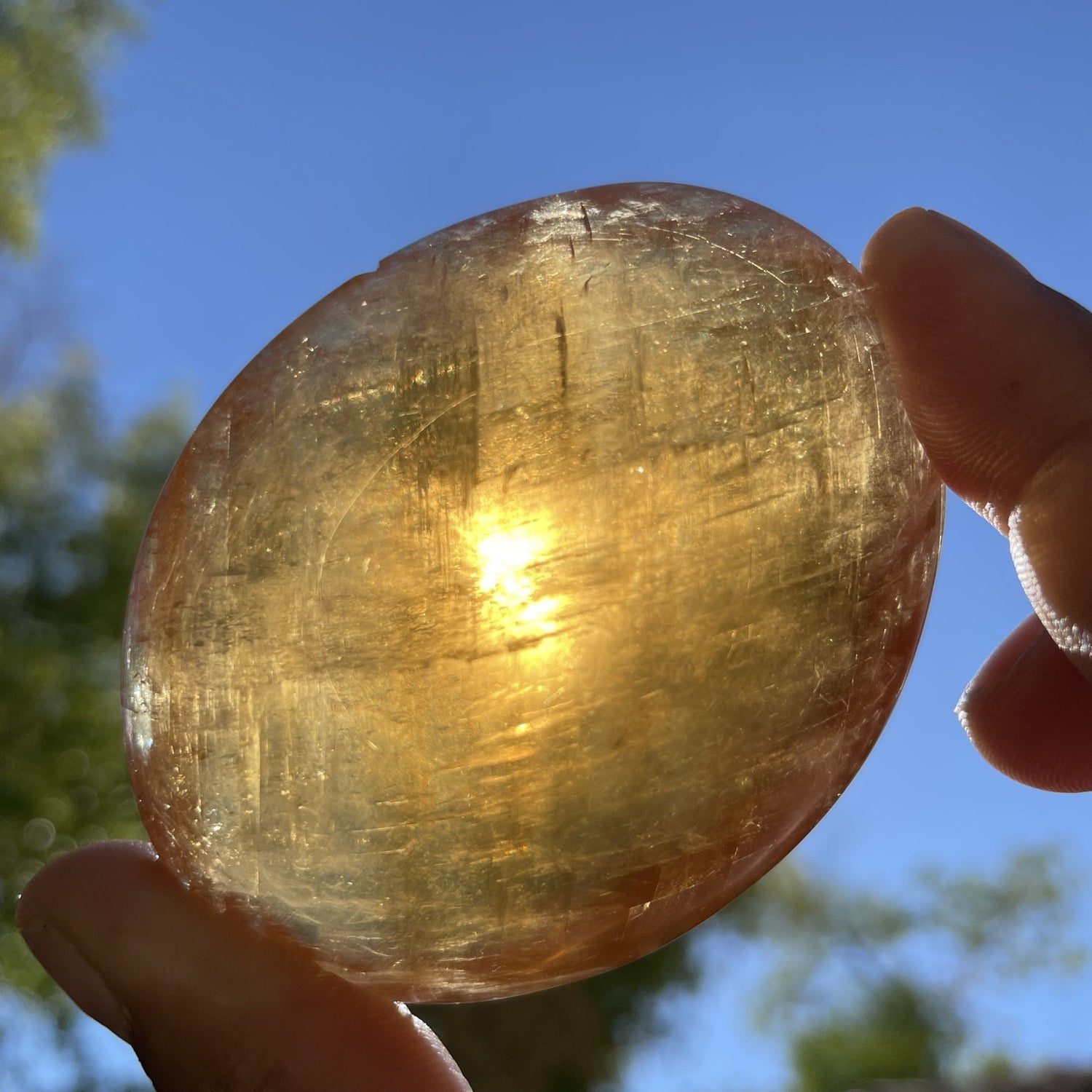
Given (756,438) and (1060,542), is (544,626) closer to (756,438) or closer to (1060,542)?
(756,438)

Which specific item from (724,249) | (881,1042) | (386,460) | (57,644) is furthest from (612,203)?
(881,1042)

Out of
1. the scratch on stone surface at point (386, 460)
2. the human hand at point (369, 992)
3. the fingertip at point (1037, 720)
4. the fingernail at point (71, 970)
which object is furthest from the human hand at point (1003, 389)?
the fingernail at point (71, 970)

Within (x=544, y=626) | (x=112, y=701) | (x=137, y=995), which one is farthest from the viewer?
(x=112, y=701)

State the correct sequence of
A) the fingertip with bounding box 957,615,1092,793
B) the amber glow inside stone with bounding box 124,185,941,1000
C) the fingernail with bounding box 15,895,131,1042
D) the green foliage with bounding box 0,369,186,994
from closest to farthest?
1. the amber glow inside stone with bounding box 124,185,941,1000
2. the fingernail with bounding box 15,895,131,1042
3. the fingertip with bounding box 957,615,1092,793
4. the green foliage with bounding box 0,369,186,994

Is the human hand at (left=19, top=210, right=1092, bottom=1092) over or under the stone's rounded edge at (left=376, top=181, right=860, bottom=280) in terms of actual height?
under

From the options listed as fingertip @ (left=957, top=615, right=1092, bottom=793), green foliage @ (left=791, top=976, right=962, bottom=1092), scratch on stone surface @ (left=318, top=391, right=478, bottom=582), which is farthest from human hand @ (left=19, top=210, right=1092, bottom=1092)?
green foliage @ (left=791, top=976, right=962, bottom=1092)

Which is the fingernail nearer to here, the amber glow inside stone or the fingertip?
the amber glow inside stone

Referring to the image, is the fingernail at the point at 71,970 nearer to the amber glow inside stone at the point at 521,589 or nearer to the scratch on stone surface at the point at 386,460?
the amber glow inside stone at the point at 521,589

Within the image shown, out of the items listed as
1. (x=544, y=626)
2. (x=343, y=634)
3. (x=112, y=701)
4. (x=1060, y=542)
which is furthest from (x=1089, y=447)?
(x=112, y=701)
